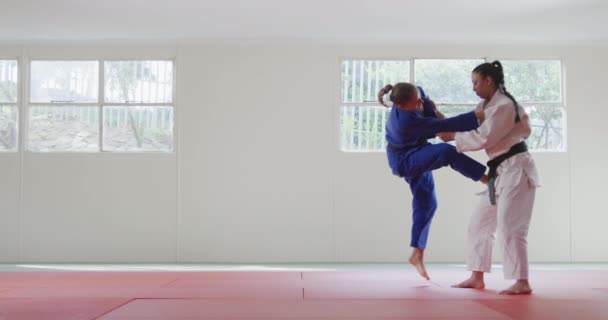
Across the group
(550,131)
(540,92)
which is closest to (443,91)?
(540,92)

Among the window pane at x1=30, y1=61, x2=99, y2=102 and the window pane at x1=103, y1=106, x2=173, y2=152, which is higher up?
the window pane at x1=30, y1=61, x2=99, y2=102

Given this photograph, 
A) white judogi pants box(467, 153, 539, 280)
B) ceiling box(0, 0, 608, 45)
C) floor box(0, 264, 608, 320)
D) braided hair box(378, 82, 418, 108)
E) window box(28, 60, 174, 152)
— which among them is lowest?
floor box(0, 264, 608, 320)

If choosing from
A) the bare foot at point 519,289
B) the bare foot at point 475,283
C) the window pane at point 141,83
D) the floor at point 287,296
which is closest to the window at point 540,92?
the floor at point 287,296

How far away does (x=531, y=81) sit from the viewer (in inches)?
333

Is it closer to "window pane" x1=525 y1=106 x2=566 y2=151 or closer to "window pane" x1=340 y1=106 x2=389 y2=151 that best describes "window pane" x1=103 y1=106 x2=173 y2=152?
"window pane" x1=340 y1=106 x2=389 y2=151

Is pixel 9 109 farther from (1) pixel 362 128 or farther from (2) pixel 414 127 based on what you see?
(2) pixel 414 127

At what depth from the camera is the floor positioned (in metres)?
3.00

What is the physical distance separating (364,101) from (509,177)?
15.1 feet

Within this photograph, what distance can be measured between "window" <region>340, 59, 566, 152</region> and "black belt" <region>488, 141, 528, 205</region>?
4384 mm

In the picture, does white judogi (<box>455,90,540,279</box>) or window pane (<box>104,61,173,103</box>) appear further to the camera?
window pane (<box>104,61,173,103</box>)

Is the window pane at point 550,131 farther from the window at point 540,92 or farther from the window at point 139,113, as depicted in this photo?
the window at point 139,113

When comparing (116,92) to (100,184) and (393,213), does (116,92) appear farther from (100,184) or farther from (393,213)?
(393,213)

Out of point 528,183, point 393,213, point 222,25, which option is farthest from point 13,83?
point 528,183

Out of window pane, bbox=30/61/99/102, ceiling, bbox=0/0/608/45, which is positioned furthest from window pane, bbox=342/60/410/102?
window pane, bbox=30/61/99/102
